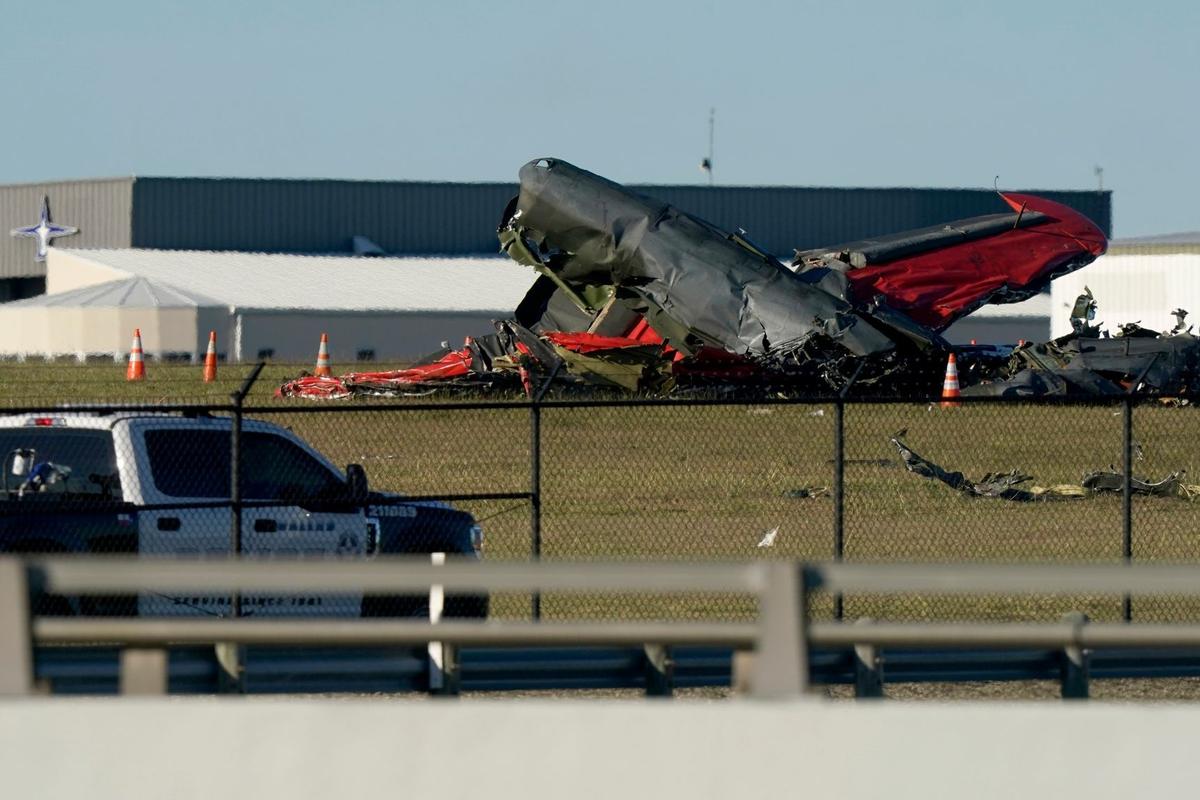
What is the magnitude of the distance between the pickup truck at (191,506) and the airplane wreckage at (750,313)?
1199 cm

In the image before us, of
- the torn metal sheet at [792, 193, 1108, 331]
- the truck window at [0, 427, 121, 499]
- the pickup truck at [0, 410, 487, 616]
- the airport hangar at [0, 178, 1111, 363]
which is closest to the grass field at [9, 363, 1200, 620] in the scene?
the pickup truck at [0, 410, 487, 616]

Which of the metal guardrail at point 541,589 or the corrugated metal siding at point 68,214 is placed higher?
the corrugated metal siding at point 68,214

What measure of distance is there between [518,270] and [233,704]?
56.6 metres

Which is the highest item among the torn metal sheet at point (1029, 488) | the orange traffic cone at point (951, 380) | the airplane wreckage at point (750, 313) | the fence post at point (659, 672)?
the airplane wreckage at point (750, 313)

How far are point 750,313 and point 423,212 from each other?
42.6 metres

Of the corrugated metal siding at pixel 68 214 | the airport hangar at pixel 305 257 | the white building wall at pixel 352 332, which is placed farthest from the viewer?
the corrugated metal siding at pixel 68 214

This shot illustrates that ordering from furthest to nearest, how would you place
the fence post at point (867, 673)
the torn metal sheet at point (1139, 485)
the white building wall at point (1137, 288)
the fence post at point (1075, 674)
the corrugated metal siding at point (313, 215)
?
1. the corrugated metal siding at point (313, 215)
2. the white building wall at point (1137, 288)
3. the torn metal sheet at point (1139, 485)
4. the fence post at point (867, 673)
5. the fence post at point (1075, 674)

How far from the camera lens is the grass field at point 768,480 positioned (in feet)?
55.2

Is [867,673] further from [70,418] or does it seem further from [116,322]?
[116,322]

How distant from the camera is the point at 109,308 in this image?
51.0 meters

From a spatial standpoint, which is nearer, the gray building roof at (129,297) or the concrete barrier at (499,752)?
the concrete barrier at (499,752)

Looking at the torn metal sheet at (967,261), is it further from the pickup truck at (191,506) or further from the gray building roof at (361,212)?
the gray building roof at (361,212)

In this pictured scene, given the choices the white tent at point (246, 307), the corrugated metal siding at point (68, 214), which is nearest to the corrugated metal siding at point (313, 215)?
the corrugated metal siding at point (68, 214)

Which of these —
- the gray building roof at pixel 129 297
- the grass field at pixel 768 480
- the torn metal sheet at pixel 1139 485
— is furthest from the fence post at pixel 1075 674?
the gray building roof at pixel 129 297
